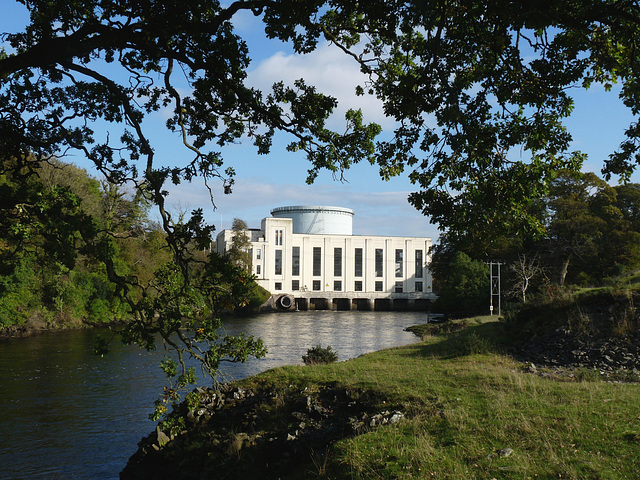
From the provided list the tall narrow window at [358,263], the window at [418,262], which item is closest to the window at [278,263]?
the tall narrow window at [358,263]

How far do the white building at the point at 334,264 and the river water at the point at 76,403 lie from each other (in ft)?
228

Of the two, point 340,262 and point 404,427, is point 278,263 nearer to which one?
point 340,262

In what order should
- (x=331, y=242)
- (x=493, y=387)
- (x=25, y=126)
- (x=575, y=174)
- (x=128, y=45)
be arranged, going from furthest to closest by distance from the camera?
(x=331, y=242) < (x=493, y=387) < (x=25, y=126) < (x=128, y=45) < (x=575, y=174)

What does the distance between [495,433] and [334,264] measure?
99.8 metres

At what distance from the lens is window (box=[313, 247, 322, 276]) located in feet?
352

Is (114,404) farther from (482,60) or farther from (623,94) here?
(623,94)

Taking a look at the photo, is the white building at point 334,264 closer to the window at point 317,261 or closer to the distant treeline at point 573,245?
the window at point 317,261

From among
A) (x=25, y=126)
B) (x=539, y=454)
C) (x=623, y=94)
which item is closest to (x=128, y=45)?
(x=25, y=126)

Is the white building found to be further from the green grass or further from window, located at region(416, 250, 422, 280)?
the green grass

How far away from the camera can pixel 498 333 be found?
81.3 ft

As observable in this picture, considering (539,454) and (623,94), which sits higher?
(623,94)

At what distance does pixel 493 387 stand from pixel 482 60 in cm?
752

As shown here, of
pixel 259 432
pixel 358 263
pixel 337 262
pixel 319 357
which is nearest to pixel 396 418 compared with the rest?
pixel 259 432

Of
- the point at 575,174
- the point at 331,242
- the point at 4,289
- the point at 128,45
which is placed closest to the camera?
the point at 575,174
